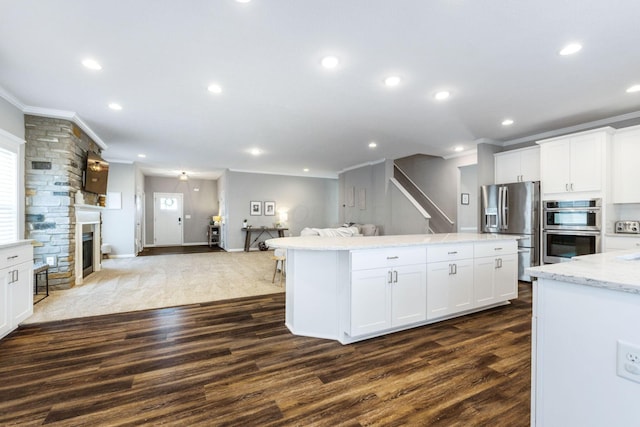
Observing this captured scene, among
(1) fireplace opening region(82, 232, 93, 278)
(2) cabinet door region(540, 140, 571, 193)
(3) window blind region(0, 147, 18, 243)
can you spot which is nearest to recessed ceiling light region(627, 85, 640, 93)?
(2) cabinet door region(540, 140, 571, 193)

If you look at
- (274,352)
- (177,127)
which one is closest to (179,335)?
(274,352)

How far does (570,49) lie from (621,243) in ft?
9.64

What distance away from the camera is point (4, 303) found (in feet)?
9.02

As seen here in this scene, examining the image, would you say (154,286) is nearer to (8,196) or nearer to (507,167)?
(8,196)

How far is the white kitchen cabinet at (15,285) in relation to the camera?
108 inches

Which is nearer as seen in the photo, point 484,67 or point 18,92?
point 484,67

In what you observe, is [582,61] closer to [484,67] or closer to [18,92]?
[484,67]

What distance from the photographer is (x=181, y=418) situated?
168cm

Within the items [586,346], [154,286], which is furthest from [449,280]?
[154,286]

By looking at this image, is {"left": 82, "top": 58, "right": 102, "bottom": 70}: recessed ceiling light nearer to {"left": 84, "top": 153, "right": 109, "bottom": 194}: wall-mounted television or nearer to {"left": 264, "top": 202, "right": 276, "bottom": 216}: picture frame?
{"left": 84, "top": 153, "right": 109, "bottom": 194}: wall-mounted television

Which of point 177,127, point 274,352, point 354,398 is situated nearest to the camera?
point 354,398

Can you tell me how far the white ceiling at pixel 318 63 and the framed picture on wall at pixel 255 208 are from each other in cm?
467

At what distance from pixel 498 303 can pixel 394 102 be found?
9.48ft

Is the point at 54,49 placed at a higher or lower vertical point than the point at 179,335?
higher
